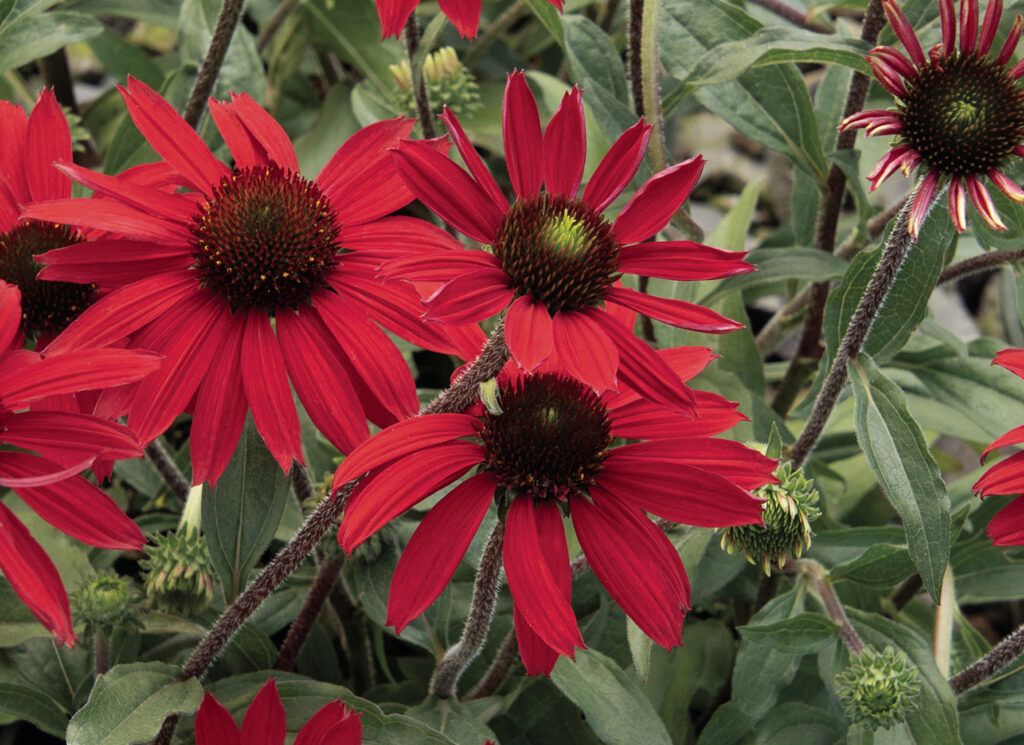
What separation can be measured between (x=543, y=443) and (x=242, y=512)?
24 centimetres

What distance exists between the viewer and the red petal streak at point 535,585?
77 cm

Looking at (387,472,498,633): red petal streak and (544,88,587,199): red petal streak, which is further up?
(544,88,587,199): red petal streak

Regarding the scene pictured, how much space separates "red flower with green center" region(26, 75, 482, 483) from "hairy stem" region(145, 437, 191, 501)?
23 cm

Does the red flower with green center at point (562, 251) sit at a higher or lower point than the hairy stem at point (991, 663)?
higher

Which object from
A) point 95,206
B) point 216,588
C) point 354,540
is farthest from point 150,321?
point 216,588

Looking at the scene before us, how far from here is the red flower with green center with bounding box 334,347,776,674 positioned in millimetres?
775

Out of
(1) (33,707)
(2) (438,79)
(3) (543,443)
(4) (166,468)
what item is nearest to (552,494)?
(3) (543,443)

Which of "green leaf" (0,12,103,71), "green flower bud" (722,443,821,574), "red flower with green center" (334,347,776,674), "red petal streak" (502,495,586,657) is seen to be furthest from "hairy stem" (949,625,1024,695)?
"green leaf" (0,12,103,71)

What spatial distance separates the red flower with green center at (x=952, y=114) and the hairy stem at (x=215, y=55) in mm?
595

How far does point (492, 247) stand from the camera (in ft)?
2.55

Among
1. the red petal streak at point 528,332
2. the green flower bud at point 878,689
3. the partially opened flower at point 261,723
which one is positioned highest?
the red petal streak at point 528,332

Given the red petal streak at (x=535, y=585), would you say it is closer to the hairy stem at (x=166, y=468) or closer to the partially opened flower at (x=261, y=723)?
the partially opened flower at (x=261, y=723)

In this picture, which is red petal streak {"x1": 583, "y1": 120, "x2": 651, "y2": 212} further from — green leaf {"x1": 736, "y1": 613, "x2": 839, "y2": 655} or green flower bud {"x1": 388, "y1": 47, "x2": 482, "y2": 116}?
green flower bud {"x1": 388, "y1": 47, "x2": 482, "y2": 116}

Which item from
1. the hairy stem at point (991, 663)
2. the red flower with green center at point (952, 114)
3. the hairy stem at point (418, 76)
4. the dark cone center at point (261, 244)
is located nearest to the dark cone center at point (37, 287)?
the dark cone center at point (261, 244)
